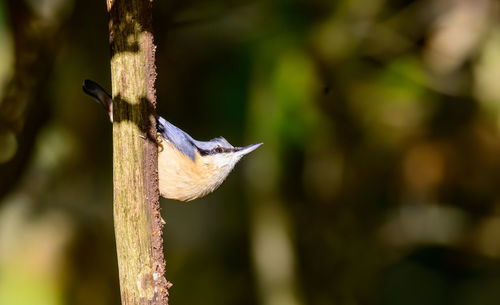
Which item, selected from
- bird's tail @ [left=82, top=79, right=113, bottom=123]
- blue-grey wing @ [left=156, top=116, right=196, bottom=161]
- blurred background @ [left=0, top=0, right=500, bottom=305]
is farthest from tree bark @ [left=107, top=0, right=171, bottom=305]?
blurred background @ [left=0, top=0, right=500, bottom=305]

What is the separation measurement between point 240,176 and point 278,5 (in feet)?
3.82

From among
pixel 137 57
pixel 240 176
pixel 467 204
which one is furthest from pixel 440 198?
pixel 137 57

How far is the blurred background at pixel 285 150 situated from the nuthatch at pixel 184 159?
3.70 ft

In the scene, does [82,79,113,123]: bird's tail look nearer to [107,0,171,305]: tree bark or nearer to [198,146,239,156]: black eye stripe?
[198,146,239,156]: black eye stripe

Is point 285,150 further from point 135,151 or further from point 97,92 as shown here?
point 135,151

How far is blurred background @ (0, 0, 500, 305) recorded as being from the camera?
3572 millimetres

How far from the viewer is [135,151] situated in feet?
5.00

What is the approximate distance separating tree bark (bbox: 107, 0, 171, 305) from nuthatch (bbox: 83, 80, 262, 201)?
0.57m

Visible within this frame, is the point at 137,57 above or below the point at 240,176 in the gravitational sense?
below

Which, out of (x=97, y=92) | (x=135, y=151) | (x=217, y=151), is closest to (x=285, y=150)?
(x=217, y=151)

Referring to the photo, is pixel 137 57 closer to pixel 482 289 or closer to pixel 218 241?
pixel 218 241

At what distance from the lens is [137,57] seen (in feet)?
4.93

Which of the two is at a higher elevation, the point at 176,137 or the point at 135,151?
the point at 176,137

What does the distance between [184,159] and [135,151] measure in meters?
0.75
